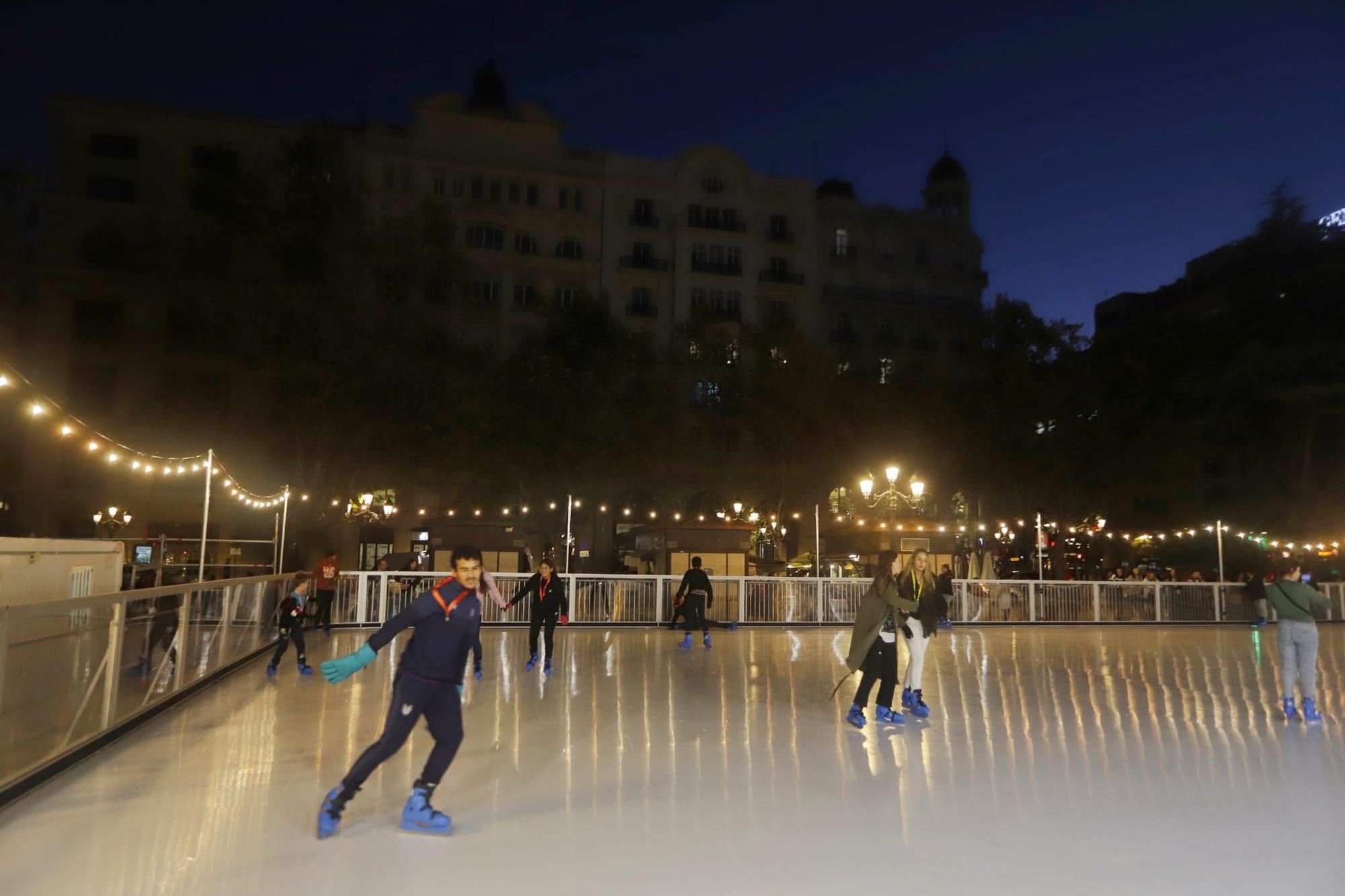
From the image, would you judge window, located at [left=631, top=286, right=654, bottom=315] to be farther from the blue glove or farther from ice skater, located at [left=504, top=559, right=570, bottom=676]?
the blue glove

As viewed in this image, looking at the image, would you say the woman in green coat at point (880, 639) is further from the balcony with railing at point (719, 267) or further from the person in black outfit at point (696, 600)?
the balcony with railing at point (719, 267)

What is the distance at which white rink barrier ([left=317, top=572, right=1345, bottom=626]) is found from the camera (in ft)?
64.3

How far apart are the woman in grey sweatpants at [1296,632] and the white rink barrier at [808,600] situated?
12801mm

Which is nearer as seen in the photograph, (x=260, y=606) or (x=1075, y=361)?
(x=260, y=606)

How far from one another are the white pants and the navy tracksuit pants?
16.6 ft

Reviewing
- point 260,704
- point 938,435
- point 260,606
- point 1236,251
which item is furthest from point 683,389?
point 260,704

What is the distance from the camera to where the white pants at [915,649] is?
9.00m

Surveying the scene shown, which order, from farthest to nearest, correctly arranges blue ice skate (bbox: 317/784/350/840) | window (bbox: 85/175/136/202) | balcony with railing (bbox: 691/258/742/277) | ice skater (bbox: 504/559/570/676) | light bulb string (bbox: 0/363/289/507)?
balcony with railing (bbox: 691/258/742/277) < window (bbox: 85/175/136/202) < ice skater (bbox: 504/559/570/676) < light bulb string (bbox: 0/363/289/507) < blue ice skate (bbox: 317/784/350/840)

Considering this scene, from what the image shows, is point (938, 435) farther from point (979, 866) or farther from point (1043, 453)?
point (979, 866)

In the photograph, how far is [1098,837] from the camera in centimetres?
500

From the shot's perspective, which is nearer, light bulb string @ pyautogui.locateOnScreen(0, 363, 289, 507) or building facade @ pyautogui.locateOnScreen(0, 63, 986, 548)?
light bulb string @ pyautogui.locateOnScreen(0, 363, 289, 507)

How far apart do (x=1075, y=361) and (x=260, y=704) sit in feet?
Answer: 115

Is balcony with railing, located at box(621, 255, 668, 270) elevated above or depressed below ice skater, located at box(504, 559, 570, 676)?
above

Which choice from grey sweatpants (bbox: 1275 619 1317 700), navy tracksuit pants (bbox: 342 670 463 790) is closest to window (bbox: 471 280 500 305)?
grey sweatpants (bbox: 1275 619 1317 700)
